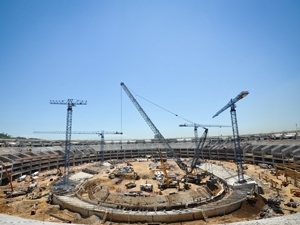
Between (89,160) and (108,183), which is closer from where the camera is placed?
(108,183)

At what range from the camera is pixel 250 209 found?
30859 mm

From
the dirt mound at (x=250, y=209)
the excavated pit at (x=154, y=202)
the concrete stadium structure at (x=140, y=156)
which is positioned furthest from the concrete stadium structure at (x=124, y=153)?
the dirt mound at (x=250, y=209)

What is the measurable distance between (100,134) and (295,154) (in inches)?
3267

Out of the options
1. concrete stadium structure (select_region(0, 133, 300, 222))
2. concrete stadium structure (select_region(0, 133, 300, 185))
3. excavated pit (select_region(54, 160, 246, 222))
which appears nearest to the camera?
excavated pit (select_region(54, 160, 246, 222))

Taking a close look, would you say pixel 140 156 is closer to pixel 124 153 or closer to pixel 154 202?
pixel 124 153

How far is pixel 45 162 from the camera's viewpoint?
72.6 m

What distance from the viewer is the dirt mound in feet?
96.1

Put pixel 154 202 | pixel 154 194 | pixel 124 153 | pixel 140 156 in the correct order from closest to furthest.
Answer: pixel 154 202, pixel 154 194, pixel 124 153, pixel 140 156

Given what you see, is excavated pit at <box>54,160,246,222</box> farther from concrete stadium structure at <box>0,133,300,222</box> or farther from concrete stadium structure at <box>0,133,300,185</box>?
concrete stadium structure at <box>0,133,300,185</box>

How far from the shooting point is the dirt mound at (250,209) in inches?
1154

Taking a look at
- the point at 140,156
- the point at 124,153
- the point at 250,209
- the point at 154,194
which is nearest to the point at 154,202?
the point at 154,194

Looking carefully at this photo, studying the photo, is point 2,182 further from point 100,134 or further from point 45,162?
point 100,134

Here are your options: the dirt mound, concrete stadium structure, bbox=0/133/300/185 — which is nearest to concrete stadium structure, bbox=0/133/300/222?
concrete stadium structure, bbox=0/133/300/185

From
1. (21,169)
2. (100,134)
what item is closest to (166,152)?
(100,134)
